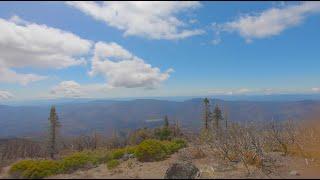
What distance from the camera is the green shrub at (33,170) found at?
53.8 ft

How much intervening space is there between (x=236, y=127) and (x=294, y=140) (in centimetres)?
512

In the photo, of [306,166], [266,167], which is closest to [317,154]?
[306,166]

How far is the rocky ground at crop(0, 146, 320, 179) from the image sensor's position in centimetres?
1732

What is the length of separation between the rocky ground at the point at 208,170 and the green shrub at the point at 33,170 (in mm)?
495

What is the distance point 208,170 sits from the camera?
18891 millimetres

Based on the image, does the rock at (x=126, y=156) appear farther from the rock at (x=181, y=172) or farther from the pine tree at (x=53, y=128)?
the pine tree at (x=53, y=128)

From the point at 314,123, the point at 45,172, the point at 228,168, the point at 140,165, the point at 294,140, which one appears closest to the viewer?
the point at 45,172

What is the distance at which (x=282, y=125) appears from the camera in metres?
29.4

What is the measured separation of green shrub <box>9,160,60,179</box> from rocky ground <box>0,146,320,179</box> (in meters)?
0.50

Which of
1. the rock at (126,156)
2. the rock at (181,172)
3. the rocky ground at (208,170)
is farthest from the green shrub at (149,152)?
the rock at (181,172)

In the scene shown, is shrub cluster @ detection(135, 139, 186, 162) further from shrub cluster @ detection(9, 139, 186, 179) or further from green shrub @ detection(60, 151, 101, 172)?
green shrub @ detection(60, 151, 101, 172)

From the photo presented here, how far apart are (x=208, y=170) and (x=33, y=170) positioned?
830 centimetres

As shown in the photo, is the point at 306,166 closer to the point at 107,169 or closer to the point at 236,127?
the point at 236,127

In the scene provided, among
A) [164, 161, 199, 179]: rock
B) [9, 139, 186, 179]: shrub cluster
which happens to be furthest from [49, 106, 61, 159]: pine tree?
[164, 161, 199, 179]: rock
